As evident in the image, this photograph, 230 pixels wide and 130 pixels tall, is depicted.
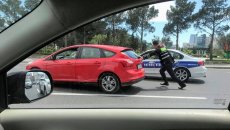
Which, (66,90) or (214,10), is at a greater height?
(214,10)

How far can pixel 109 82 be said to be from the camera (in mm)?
6770

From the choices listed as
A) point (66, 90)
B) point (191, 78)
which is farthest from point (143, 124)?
point (191, 78)

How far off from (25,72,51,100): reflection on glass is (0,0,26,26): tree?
299 mm

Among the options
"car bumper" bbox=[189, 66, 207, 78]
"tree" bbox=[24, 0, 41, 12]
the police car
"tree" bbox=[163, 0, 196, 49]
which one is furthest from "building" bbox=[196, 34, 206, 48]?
"car bumper" bbox=[189, 66, 207, 78]

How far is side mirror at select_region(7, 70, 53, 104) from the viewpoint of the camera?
172 cm

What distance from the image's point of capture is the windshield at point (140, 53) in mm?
2135

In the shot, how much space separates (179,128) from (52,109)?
3.32 ft

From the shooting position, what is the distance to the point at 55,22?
1559mm

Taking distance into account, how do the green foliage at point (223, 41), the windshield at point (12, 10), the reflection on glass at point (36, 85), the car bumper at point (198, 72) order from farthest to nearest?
the car bumper at point (198, 72)
the green foliage at point (223, 41)
the reflection on glass at point (36, 85)
the windshield at point (12, 10)

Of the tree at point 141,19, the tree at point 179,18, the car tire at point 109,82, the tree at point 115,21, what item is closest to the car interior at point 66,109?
the tree at point 115,21

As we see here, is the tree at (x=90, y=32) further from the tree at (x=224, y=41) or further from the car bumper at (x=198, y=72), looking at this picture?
the car bumper at (x=198, y=72)

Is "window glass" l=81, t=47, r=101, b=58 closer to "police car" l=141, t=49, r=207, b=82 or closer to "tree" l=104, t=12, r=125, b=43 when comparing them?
"tree" l=104, t=12, r=125, b=43

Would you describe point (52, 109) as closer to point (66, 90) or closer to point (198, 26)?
point (198, 26)

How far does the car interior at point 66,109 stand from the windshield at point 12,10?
0.05 m
